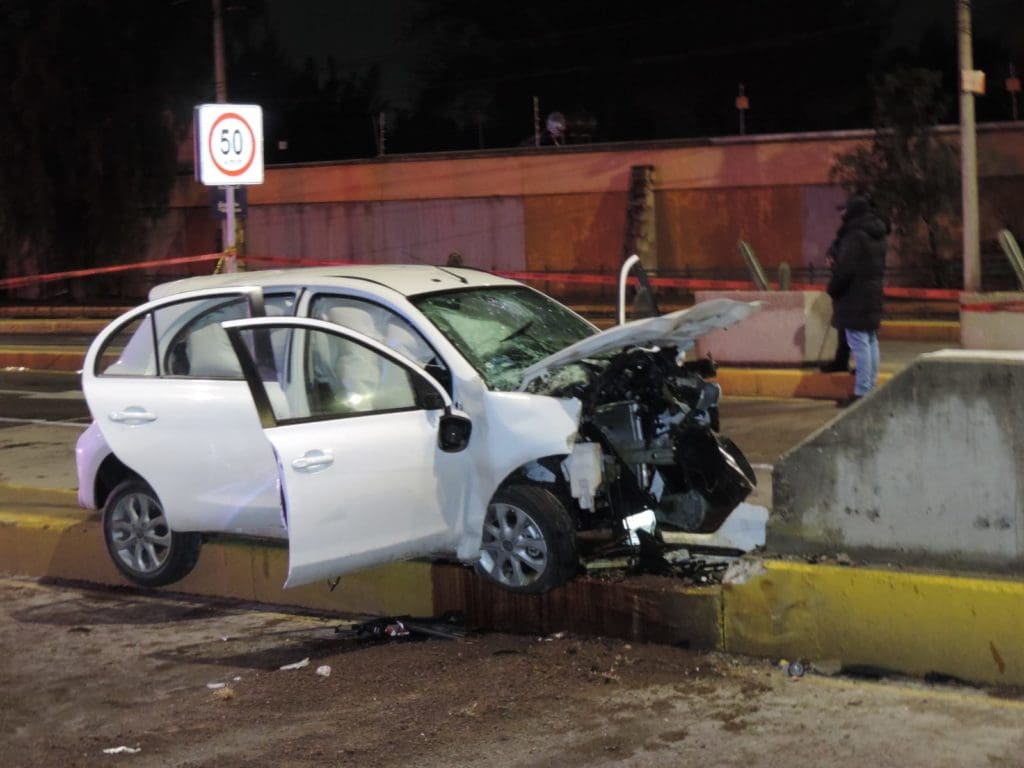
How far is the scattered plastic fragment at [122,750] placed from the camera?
5.16m

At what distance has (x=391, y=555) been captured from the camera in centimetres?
627

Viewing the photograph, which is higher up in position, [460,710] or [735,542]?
[735,542]

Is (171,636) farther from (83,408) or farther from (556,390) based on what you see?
(83,408)

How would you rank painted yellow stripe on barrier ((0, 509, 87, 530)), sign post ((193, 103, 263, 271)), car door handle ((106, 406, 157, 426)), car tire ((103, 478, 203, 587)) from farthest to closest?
sign post ((193, 103, 263, 271)), painted yellow stripe on barrier ((0, 509, 87, 530)), car tire ((103, 478, 203, 587)), car door handle ((106, 406, 157, 426))

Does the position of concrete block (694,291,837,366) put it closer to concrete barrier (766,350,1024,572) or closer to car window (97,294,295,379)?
car window (97,294,295,379)

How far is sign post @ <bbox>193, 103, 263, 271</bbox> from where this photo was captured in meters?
12.9

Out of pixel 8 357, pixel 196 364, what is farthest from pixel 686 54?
pixel 196 364

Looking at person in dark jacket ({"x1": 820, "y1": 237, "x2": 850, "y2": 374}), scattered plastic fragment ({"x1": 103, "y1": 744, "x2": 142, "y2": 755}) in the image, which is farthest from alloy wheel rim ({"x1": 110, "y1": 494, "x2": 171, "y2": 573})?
person in dark jacket ({"x1": 820, "y1": 237, "x2": 850, "y2": 374})

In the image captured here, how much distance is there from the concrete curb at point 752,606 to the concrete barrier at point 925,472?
15 cm

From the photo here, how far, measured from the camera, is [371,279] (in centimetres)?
709

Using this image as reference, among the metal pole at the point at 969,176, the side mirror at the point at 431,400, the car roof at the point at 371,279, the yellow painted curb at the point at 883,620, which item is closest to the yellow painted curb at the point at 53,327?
the metal pole at the point at 969,176

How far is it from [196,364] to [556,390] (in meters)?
2.03

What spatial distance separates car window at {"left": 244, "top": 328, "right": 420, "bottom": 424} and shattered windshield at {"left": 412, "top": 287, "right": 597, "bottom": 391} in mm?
356

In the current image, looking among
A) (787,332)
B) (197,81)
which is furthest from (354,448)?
(197,81)
